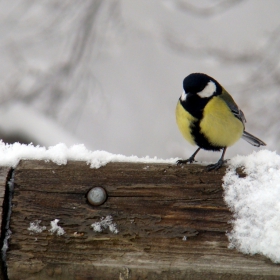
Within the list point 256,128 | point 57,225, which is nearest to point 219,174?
point 57,225

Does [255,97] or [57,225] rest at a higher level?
[255,97]

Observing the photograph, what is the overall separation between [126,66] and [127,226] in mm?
5539

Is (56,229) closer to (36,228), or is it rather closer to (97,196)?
(36,228)

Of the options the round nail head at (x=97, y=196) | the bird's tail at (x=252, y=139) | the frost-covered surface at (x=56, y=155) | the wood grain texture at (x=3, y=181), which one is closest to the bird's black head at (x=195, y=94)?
the bird's tail at (x=252, y=139)

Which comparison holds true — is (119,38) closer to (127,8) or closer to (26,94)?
(127,8)

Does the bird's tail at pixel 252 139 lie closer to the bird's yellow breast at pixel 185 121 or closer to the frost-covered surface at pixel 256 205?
the bird's yellow breast at pixel 185 121

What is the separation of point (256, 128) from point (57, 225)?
3.38m

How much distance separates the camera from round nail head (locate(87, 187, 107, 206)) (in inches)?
65.5

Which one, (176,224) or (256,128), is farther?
(256,128)

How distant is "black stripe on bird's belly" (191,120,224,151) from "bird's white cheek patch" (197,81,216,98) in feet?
0.62

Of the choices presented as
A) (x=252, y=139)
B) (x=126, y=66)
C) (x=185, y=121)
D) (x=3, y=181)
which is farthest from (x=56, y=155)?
Result: (x=126, y=66)

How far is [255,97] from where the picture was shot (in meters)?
4.82

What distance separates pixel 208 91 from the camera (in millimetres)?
2863

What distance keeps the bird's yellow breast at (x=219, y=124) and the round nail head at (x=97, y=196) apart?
3.87 ft
